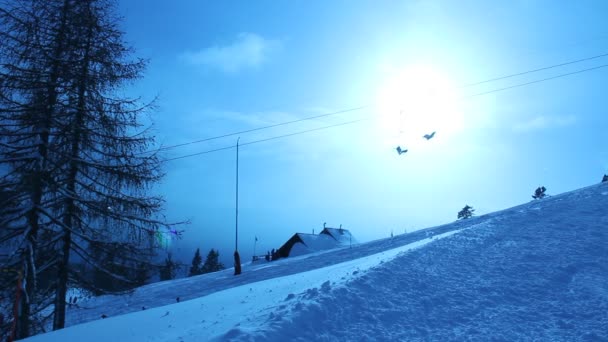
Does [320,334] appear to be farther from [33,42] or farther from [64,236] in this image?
[33,42]

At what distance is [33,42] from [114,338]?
7.42 m

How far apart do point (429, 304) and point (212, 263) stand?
2730 inches

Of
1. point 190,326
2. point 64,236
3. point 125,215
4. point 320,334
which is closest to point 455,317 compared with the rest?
point 320,334

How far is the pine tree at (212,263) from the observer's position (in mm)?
70144

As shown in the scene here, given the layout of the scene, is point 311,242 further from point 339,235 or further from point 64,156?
point 64,156

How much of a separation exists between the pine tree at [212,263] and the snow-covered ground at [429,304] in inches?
2567

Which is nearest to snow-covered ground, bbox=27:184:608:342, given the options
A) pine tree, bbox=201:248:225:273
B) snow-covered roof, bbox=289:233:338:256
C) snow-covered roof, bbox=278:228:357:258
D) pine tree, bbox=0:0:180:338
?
pine tree, bbox=0:0:180:338

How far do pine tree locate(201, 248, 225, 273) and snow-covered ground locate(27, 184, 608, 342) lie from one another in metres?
65.2

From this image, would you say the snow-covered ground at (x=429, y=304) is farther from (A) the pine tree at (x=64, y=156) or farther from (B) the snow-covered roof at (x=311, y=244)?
(B) the snow-covered roof at (x=311, y=244)

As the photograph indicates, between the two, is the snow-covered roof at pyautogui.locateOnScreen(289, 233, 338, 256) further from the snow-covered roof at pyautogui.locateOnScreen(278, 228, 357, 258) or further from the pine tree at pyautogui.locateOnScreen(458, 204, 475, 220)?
the pine tree at pyautogui.locateOnScreen(458, 204, 475, 220)

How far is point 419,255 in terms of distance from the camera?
344 inches

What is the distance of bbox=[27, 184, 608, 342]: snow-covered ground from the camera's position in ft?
18.3

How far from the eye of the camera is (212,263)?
235 feet

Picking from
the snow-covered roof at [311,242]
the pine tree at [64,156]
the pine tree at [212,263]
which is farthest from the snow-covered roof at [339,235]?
the pine tree at [64,156]
